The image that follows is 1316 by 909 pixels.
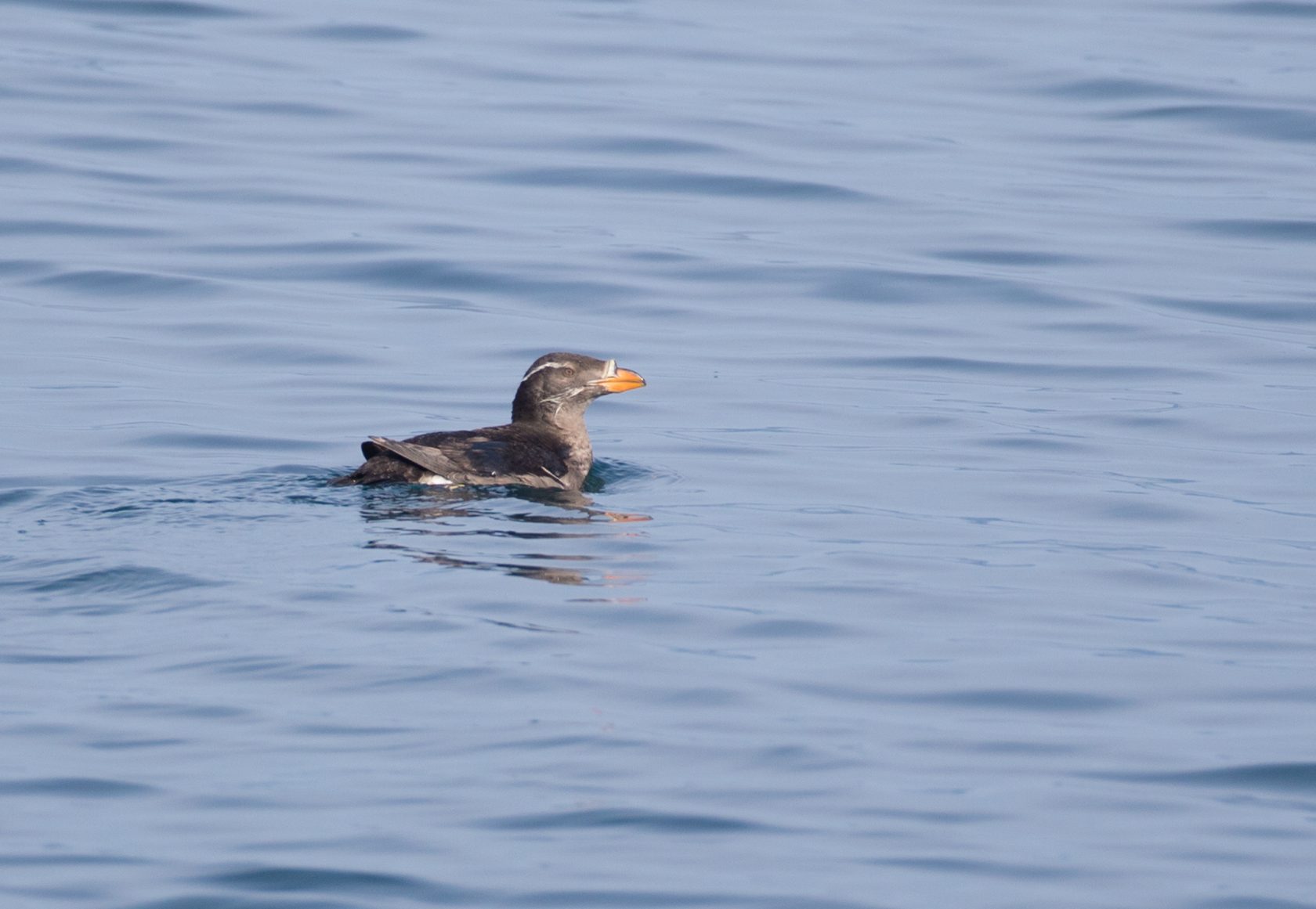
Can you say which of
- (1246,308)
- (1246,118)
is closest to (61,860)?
(1246,308)

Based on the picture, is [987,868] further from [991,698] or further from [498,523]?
[498,523]

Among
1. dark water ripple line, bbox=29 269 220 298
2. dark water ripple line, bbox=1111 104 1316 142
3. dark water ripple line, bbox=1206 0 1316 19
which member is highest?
dark water ripple line, bbox=1206 0 1316 19

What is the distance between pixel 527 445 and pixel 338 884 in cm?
534

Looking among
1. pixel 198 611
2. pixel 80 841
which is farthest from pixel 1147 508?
pixel 80 841

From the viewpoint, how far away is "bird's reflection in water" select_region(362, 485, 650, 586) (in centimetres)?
908

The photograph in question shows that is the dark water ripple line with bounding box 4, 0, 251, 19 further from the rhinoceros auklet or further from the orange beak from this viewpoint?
the orange beak

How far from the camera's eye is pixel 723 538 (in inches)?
389

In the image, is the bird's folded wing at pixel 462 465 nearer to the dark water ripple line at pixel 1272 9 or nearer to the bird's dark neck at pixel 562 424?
the bird's dark neck at pixel 562 424

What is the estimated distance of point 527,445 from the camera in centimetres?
1096

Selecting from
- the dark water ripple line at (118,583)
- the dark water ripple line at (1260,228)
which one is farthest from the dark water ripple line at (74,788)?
the dark water ripple line at (1260,228)

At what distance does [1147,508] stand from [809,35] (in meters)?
18.4

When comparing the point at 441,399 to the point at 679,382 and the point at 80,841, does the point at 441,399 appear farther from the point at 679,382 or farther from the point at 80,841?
the point at 80,841

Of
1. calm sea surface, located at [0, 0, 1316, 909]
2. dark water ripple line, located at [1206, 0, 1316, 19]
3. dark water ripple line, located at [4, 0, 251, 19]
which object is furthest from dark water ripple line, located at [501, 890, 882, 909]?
dark water ripple line, located at [1206, 0, 1316, 19]

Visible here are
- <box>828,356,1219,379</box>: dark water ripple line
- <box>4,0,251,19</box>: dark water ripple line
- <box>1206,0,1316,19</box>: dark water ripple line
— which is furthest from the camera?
<box>1206,0,1316,19</box>: dark water ripple line
